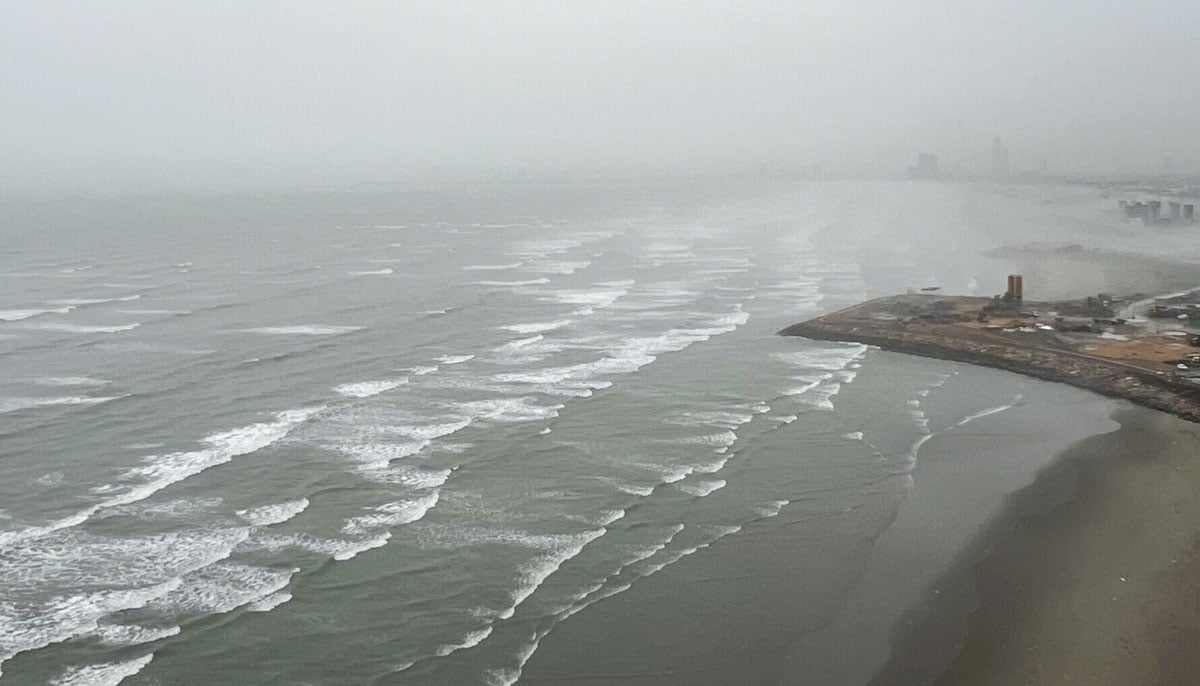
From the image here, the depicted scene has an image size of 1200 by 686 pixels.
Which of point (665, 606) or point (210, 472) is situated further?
point (210, 472)

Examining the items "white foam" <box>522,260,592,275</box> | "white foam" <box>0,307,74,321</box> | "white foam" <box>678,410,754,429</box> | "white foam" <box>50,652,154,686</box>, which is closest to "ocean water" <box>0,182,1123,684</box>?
"white foam" <box>50,652,154,686</box>

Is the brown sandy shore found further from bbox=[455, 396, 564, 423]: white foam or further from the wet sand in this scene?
bbox=[455, 396, 564, 423]: white foam

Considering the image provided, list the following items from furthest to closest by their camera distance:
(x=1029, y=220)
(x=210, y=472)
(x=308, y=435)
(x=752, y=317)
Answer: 1. (x=1029, y=220)
2. (x=752, y=317)
3. (x=308, y=435)
4. (x=210, y=472)

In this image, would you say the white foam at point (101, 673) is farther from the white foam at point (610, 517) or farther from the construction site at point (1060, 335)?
the construction site at point (1060, 335)

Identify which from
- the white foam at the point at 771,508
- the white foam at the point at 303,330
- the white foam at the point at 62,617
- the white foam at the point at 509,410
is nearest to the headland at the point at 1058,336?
the white foam at the point at 771,508

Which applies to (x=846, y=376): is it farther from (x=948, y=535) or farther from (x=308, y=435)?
(x=308, y=435)

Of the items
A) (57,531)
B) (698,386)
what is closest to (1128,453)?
(698,386)

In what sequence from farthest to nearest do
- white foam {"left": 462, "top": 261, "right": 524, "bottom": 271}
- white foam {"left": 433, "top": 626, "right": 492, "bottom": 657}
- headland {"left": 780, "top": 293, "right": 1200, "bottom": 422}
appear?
white foam {"left": 462, "top": 261, "right": 524, "bottom": 271}, headland {"left": 780, "top": 293, "right": 1200, "bottom": 422}, white foam {"left": 433, "top": 626, "right": 492, "bottom": 657}
